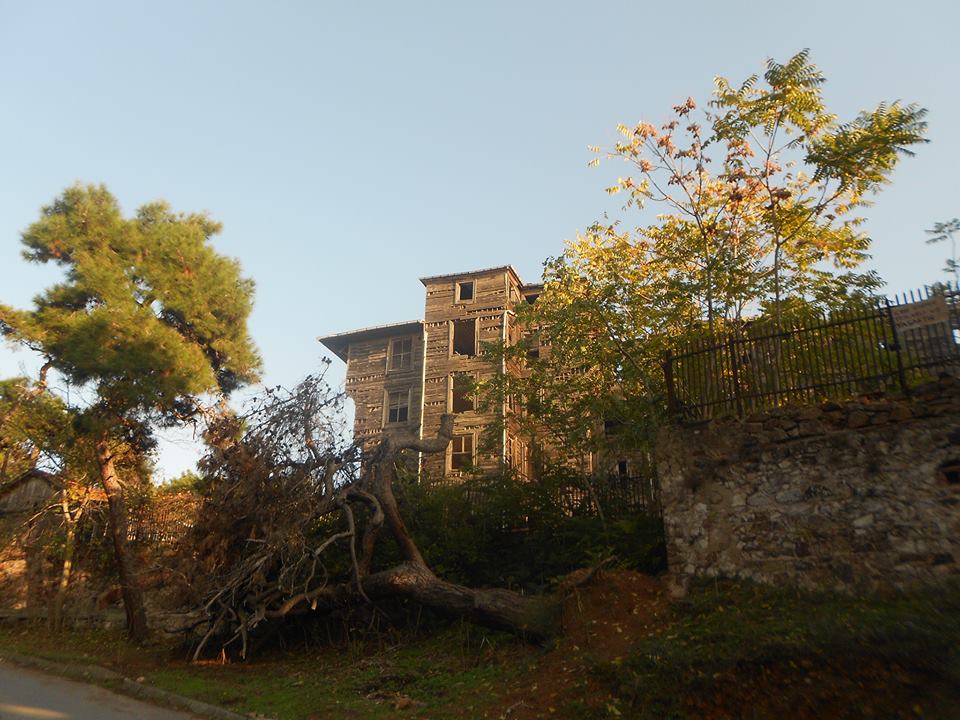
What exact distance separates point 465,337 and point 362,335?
511 centimetres

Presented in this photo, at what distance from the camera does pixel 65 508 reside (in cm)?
1477

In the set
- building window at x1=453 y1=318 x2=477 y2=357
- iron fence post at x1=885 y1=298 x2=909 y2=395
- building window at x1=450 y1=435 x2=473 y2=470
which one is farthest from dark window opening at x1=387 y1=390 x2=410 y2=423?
iron fence post at x1=885 y1=298 x2=909 y2=395

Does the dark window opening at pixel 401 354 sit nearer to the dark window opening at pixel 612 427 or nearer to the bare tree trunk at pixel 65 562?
the bare tree trunk at pixel 65 562

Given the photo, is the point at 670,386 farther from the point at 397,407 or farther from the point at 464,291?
the point at 397,407

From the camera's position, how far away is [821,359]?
949 cm

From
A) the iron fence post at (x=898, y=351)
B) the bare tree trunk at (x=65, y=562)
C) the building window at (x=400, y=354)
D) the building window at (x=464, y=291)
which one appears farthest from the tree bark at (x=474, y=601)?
the building window at (x=464, y=291)

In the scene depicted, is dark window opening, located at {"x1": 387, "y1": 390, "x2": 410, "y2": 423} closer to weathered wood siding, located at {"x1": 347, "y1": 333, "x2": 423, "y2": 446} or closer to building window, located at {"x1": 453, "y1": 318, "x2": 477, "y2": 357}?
weathered wood siding, located at {"x1": 347, "y1": 333, "x2": 423, "y2": 446}

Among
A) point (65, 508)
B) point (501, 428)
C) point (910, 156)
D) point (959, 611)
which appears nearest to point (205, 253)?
point (65, 508)

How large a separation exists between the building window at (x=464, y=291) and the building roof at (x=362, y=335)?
2103mm

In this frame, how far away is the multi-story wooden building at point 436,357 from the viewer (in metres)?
28.4

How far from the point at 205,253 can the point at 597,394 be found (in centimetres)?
1052

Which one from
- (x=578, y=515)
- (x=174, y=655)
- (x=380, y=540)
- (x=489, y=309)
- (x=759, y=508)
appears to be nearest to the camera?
(x=759, y=508)

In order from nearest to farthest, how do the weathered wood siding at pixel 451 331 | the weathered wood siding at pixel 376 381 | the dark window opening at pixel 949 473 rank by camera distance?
the dark window opening at pixel 949 473 < the weathered wood siding at pixel 451 331 < the weathered wood siding at pixel 376 381

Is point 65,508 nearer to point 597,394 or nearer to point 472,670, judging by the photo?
point 472,670
